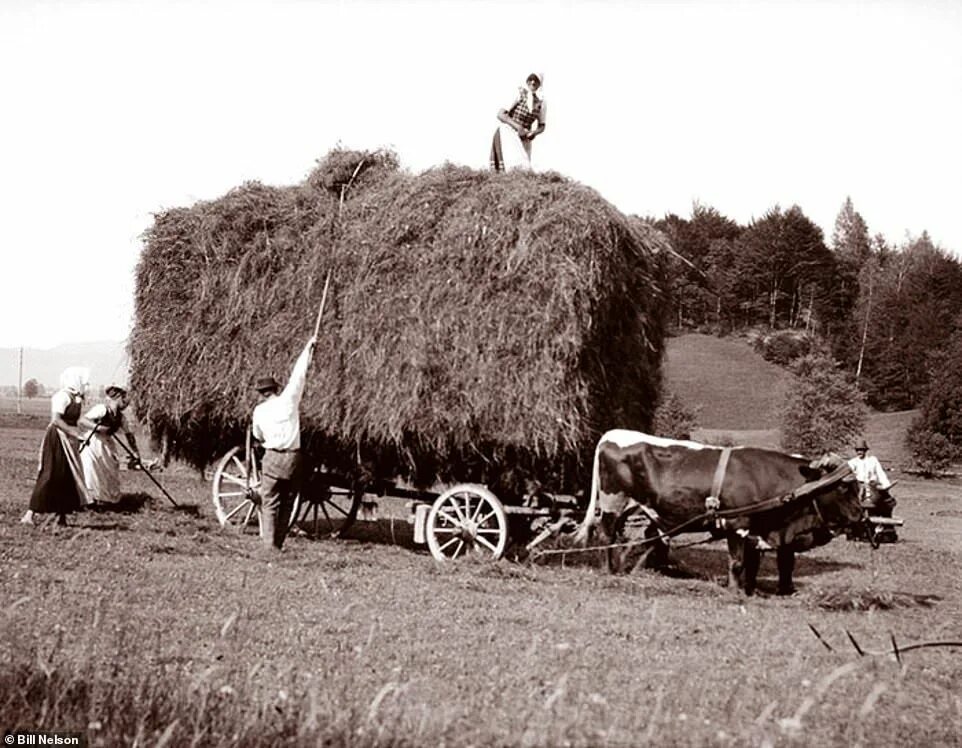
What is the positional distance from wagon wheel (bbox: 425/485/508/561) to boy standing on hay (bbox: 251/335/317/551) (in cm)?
162

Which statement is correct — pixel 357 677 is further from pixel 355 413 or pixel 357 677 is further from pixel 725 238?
pixel 725 238

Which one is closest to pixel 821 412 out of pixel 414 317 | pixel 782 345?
pixel 782 345

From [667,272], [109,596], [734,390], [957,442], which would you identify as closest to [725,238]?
[734,390]

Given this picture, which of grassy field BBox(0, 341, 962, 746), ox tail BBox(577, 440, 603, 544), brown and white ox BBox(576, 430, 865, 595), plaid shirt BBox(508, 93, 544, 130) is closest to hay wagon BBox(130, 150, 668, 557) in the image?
ox tail BBox(577, 440, 603, 544)

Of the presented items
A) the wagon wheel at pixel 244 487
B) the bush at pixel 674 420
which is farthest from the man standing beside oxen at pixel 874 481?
the bush at pixel 674 420

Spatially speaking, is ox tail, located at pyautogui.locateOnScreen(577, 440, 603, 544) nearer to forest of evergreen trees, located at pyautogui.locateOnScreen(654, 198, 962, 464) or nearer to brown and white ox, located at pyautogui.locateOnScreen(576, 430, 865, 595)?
brown and white ox, located at pyautogui.locateOnScreen(576, 430, 865, 595)

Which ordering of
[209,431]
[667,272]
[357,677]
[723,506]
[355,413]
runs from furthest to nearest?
1. [209,431]
2. [667,272]
3. [355,413]
4. [723,506]
5. [357,677]

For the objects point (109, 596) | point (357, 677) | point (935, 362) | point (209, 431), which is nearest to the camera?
point (357, 677)

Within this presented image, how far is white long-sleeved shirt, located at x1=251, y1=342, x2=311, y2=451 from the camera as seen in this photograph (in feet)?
36.6

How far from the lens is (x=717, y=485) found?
10586mm

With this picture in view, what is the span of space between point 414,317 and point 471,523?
235 centimetres

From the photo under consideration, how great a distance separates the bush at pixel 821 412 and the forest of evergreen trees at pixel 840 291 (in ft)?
76.2

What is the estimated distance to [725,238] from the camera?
325 feet

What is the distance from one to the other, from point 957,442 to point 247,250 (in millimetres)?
40628
